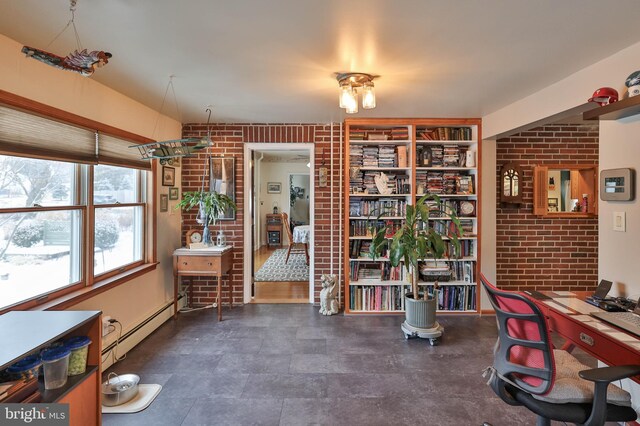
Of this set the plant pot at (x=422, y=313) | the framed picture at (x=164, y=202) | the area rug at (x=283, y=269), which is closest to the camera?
the plant pot at (x=422, y=313)

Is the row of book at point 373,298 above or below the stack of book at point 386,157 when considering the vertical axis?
below

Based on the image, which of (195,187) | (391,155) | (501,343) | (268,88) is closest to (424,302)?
(501,343)

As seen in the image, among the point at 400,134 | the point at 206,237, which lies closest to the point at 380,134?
the point at 400,134

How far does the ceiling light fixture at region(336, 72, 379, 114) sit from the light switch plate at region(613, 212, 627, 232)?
1.81 metres

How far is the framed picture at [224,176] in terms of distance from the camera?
3932 millimetres

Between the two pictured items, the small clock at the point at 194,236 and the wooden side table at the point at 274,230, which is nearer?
the small clock at the point at 194,236

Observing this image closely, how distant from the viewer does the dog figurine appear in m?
3.65

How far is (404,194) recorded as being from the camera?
12.2 feet

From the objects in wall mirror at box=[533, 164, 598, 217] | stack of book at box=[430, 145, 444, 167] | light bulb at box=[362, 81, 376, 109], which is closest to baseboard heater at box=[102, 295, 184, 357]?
light bulb at box=[362, 81, 376, 109]

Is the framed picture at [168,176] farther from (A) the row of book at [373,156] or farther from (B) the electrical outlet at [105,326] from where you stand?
(A) the row of book at [373,156]

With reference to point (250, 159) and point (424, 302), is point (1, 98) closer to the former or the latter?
point (250, 159)

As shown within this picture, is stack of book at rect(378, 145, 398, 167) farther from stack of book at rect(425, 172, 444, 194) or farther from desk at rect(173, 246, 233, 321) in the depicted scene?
desk at rect(173, 246, 233, 321)

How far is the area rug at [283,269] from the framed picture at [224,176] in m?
1.66

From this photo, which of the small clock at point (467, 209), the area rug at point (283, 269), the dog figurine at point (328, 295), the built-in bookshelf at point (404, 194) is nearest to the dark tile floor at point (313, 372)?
the dog figurine at point (328, 295)
